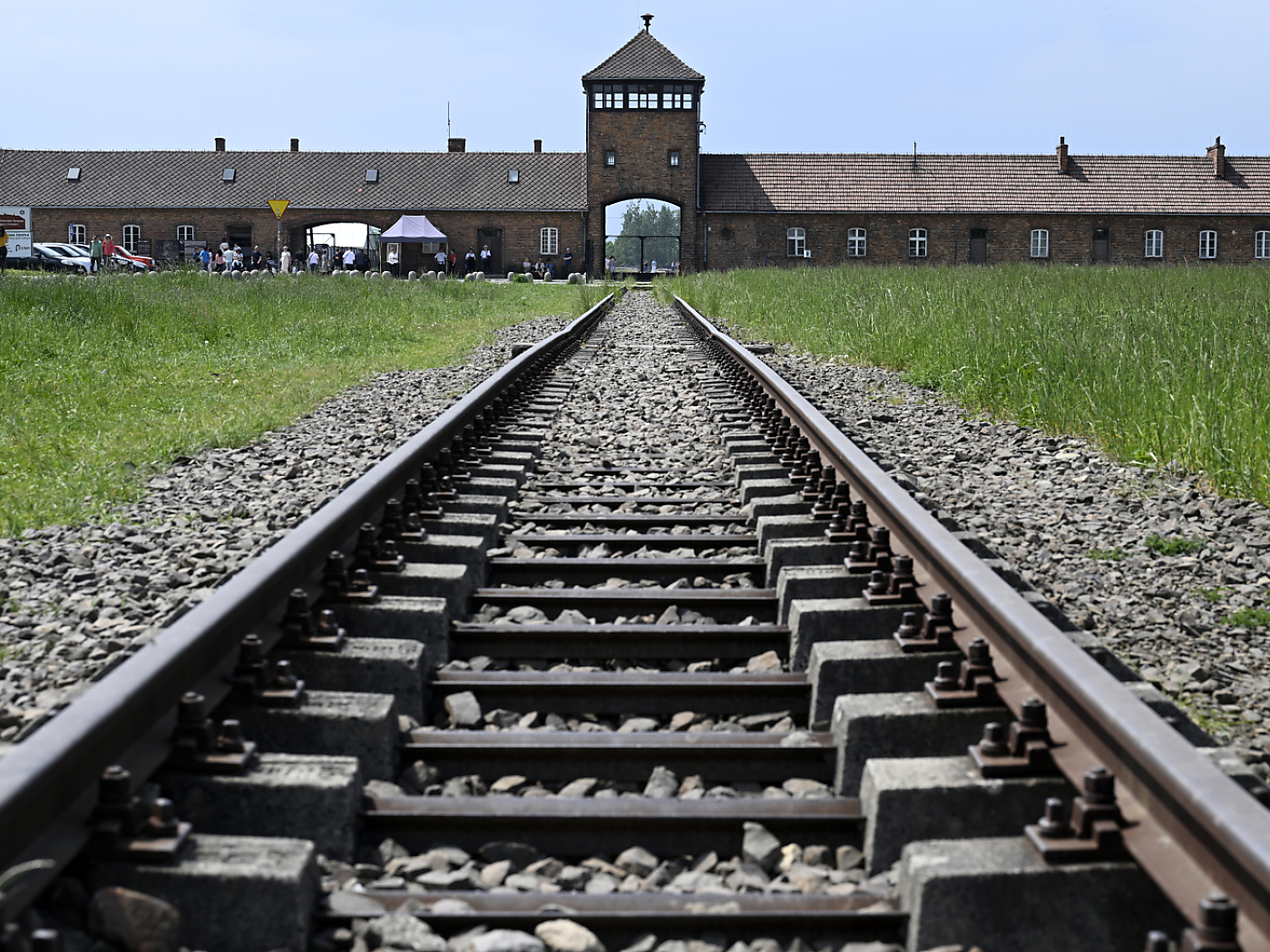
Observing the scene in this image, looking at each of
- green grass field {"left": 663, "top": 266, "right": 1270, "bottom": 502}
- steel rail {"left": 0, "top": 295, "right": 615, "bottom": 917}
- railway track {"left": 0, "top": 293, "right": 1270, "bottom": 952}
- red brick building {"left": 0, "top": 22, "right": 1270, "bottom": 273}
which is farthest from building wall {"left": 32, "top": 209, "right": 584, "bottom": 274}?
steel rail {"left": 0, "top": 295, "right": 615, "bottom": 917}

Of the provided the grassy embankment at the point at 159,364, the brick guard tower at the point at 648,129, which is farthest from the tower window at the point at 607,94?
the grassy embankment at the point at 159,364

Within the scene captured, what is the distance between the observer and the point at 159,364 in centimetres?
1145

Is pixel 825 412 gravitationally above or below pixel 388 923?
above

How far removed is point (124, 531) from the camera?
4918 mm

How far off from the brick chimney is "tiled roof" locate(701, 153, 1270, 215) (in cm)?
29

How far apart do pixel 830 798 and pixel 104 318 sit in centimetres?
1244

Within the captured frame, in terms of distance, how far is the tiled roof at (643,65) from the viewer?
5634cm

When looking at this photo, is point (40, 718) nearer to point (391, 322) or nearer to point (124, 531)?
point (124, 531)

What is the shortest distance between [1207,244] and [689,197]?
24122 millimetres

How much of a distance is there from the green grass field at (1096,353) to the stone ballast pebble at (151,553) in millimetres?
3802

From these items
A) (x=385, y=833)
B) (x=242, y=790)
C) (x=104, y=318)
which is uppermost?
(x=104, y=318)

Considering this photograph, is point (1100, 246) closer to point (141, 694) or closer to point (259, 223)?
point (259, 223)

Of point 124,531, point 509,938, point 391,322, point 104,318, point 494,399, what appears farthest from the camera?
point 391,322

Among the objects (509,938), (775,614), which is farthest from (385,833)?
(775,614)
